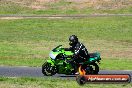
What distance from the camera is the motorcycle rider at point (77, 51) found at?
19750 millimetres

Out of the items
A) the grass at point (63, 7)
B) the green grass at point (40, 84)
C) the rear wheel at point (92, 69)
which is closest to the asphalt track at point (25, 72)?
the rear wheel at point (92, 69)

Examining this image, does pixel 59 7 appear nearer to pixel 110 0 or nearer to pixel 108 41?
pixel 110 0

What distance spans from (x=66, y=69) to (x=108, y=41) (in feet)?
52.1

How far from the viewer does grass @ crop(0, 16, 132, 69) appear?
27.3 meters

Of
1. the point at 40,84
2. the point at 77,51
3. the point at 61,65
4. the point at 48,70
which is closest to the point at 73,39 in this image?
the point at 77,51

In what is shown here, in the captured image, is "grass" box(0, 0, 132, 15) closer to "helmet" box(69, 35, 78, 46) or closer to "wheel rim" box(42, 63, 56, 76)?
"wheel rim" box(42, 63, 56, 76)

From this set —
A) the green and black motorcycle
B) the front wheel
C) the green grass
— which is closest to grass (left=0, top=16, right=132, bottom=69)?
the green and black motorcycle

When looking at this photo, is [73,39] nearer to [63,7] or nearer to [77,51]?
[77,51]

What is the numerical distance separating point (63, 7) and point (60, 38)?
20.7m

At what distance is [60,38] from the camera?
123ft

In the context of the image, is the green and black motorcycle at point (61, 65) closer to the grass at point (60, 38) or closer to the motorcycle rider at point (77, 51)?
the motorcycle rider at point (77, 51)

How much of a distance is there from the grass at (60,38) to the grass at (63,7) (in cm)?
674

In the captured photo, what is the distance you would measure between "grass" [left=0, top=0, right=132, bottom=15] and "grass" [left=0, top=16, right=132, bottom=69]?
6738 millimetres

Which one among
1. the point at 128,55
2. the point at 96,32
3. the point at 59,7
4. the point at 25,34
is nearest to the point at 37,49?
the point at 128,55
